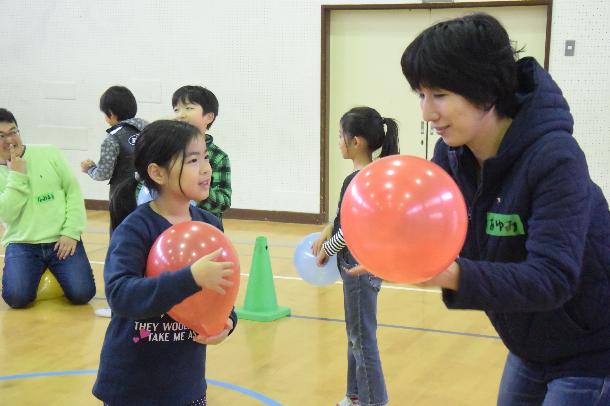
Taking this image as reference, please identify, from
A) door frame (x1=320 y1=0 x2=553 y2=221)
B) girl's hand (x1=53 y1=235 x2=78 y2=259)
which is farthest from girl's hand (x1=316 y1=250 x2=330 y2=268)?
door frame (x1=320 y1=0 x2=553 y2=221)

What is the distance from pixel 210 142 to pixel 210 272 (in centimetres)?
205

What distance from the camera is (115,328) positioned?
2348 millimetres

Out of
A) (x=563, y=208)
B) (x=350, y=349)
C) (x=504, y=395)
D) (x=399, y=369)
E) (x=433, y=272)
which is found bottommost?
(x=399, y=369)

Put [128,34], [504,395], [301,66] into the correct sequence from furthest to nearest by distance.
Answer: [128,34]
[301,66]
[504,395]

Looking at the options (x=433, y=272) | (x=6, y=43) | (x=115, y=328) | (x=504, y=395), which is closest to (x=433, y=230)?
(x=433, y=272)

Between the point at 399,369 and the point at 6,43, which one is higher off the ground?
the point at 6,43

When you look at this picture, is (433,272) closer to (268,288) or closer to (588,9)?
(268,288)

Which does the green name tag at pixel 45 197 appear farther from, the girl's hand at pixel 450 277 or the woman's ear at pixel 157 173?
the girl's hand at pixel 450 277

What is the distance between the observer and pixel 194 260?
7.18 feet

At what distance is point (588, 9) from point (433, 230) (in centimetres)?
658

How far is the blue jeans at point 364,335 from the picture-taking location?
3412mm

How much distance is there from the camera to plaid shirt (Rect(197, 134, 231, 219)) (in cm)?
392

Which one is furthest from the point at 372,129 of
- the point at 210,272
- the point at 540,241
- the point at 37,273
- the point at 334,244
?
the point at 37,273

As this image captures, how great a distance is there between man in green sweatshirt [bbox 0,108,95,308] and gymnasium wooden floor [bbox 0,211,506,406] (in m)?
0.18
